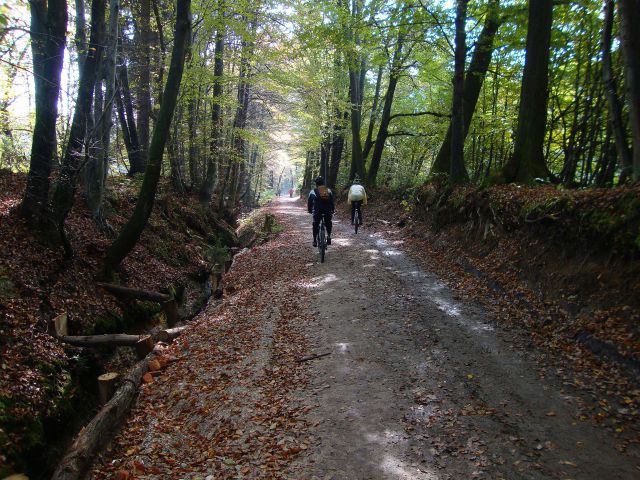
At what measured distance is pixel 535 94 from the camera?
9711 mm

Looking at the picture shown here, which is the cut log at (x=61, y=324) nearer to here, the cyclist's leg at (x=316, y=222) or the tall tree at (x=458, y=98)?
the cyclist's leg at (x=316, y=222)

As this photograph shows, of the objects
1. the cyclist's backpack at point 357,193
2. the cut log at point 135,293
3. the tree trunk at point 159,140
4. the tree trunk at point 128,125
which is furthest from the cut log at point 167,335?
the tree trunk at point 128,125

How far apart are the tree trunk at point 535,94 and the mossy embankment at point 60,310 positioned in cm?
929

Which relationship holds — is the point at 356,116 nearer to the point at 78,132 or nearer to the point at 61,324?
the point at 78,132

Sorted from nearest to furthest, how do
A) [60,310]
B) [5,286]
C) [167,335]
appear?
[5,286] → [60,310] → [167,335]

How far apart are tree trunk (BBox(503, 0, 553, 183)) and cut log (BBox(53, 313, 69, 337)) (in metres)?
10.0

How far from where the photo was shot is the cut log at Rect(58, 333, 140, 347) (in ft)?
23.3

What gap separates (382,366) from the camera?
5.68 metres

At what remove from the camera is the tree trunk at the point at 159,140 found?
30.1 ft

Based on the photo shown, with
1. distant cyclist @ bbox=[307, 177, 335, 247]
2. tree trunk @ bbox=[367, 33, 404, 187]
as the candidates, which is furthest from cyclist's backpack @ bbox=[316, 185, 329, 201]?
tree trunk @ bbox=[367, 33, 404, 187]

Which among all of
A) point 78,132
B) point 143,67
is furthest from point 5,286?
point 143,67

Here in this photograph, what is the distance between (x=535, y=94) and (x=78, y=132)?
1040 cm

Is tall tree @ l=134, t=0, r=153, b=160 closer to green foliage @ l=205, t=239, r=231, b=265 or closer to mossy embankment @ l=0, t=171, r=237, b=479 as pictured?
mossy embankment @ l=0, t=171, r=237, b=479

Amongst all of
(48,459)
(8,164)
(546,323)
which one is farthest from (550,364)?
(8,164)
